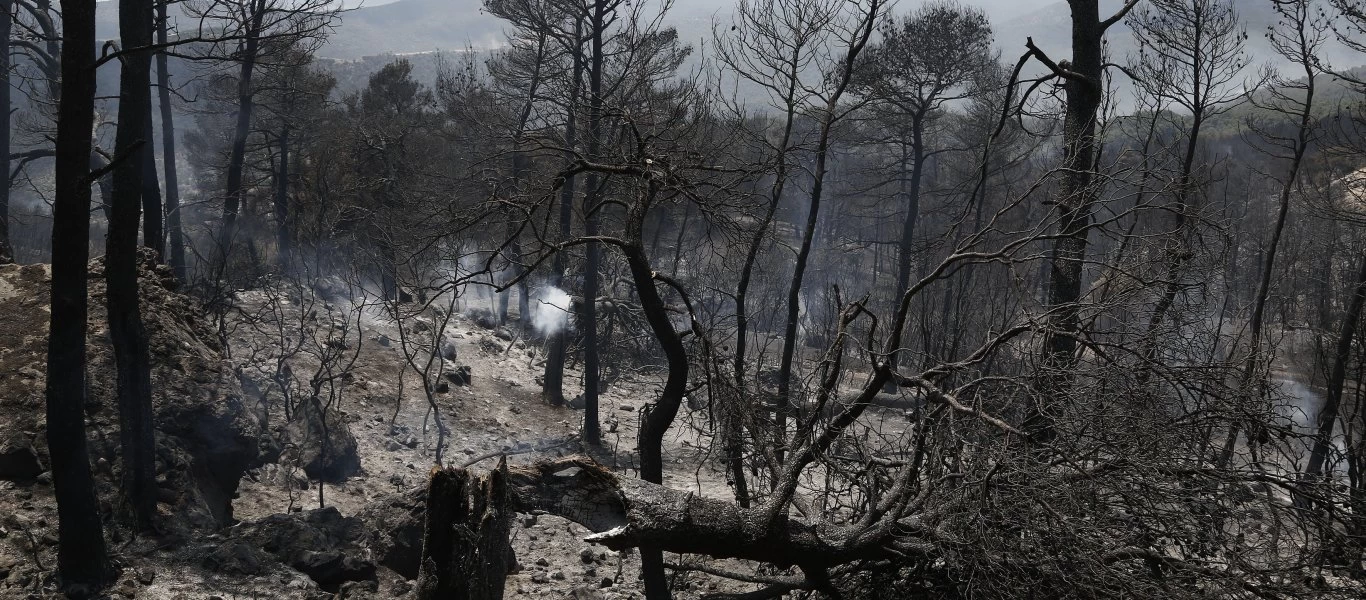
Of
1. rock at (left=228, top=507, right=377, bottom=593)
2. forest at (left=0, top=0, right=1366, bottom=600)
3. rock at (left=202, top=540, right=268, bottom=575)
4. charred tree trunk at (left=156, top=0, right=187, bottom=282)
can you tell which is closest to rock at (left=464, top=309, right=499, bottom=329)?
forest at (left=0, top=0, right=1366, bottom=600)

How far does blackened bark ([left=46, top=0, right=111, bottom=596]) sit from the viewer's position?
5.35 metres

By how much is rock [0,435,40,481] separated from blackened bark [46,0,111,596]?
103cm

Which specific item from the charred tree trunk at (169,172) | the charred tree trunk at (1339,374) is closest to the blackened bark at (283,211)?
the charred tree trunk at (169,172)

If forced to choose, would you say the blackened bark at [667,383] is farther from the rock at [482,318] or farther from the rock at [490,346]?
the rock at [482,318]

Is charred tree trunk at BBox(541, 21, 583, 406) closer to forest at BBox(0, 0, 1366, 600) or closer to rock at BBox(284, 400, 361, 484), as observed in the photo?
forest at BBox(0, 0, 1366, 600)

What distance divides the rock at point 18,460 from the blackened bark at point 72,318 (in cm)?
103

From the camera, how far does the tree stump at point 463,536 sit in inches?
169

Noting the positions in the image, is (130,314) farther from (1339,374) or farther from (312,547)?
(1339,374)

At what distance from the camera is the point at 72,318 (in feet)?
18.2

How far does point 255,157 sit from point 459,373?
18.5 metres

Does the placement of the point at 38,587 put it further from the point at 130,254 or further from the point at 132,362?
the point at 130,254

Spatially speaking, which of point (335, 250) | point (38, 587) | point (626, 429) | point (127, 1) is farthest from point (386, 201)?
point (38, 587)

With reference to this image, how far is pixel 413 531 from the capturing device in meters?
7.36

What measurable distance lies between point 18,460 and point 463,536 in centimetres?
398
